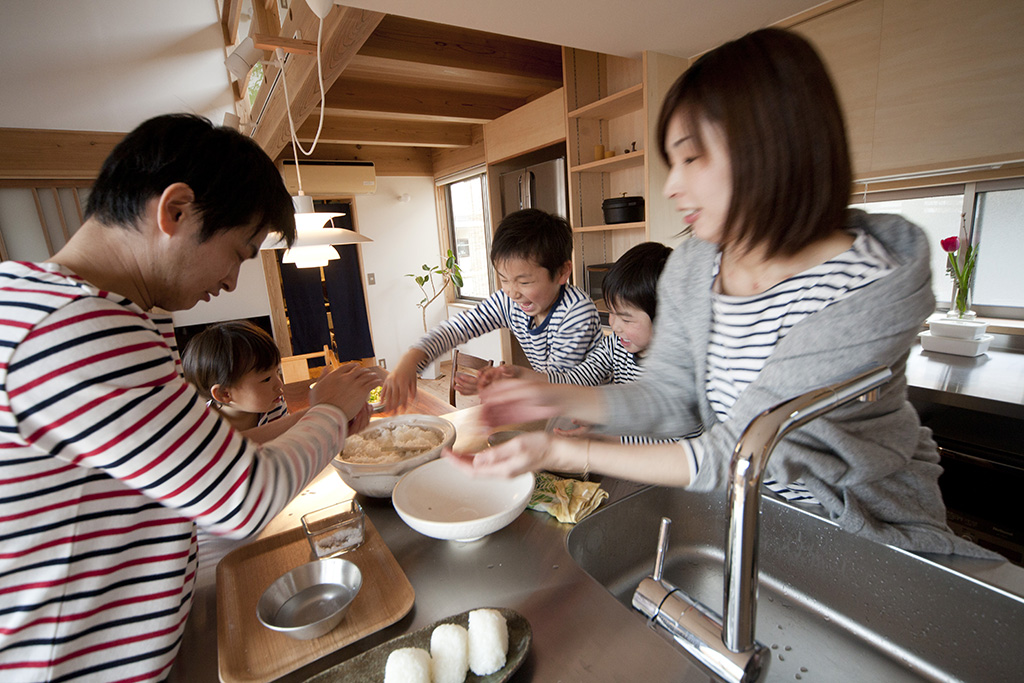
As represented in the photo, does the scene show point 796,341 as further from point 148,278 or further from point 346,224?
point 346,224

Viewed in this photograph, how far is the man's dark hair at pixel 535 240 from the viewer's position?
4.98 ft

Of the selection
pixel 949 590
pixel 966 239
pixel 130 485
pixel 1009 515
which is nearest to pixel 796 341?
pixel 949 590

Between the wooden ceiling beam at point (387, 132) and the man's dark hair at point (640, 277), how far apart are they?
3.52 m

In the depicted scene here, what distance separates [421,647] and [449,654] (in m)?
0.06

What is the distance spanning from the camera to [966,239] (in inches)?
81.4

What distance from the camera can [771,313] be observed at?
77 cm

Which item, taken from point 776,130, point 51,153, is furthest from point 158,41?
point 776,130

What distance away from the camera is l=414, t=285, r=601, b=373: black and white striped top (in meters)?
1.60

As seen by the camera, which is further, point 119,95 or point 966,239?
point 119,95

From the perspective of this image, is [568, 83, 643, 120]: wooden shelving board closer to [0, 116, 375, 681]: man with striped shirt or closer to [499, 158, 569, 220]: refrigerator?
[499, 158, 569, 220]: refrigerator

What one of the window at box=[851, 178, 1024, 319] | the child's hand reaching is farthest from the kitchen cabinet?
the child's hand reaching

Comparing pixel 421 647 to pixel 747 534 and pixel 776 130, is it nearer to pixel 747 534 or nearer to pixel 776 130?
pixel 747 534

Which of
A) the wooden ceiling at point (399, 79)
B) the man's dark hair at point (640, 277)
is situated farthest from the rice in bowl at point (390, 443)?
the wooden ceiling at point (399, 79)

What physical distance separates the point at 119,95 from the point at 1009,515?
622 cm
